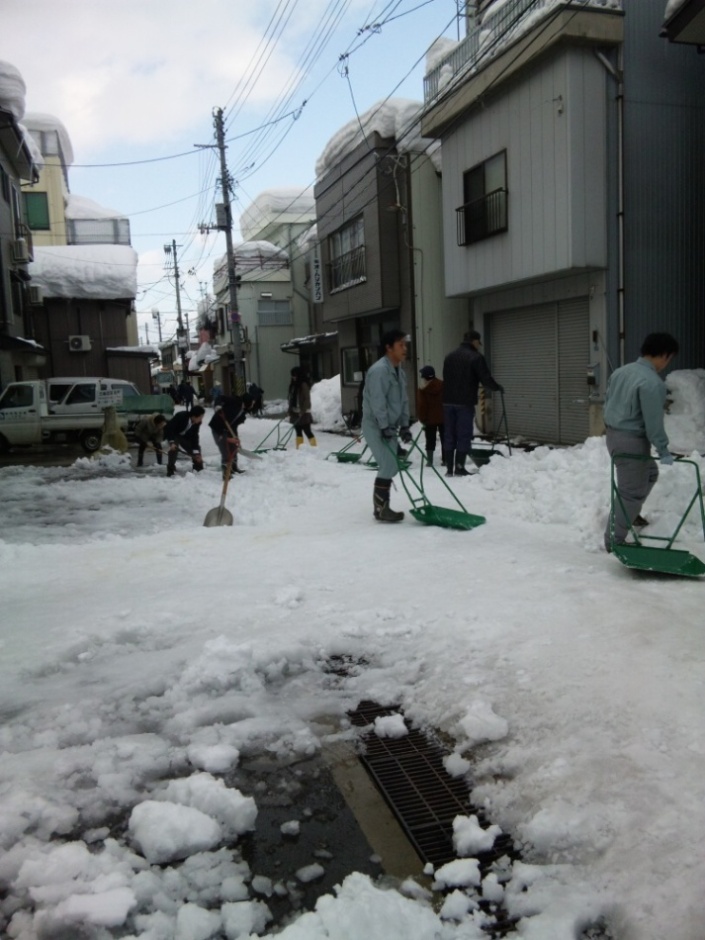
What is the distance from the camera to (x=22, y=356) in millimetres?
25859

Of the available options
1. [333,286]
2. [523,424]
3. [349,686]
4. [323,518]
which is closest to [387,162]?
[333,286]

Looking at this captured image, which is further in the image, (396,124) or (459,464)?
(396,124)

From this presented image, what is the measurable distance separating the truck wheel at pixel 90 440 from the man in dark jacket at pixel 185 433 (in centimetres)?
651

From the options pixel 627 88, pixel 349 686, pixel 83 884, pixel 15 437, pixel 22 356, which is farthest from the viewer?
pixel 22 356

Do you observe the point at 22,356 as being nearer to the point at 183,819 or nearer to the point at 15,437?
the point at 15,437

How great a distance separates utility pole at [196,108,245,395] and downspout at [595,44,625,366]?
14.0 meters

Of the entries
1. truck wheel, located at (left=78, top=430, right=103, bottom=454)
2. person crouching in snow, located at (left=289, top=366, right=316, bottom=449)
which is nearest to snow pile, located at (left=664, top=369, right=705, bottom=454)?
person crouching in snow, located at (left=289, top=366, right=316, bottom=449)

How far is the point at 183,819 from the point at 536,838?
1.16 meters

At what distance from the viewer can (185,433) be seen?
39.5ft

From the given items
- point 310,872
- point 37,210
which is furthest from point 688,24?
point 37,210

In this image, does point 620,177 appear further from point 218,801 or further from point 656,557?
point 218,801

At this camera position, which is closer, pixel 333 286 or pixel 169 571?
pixel 169 571

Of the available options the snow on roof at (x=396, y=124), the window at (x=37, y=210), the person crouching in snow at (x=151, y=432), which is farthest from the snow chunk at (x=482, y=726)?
the window at (x=37, y=210)

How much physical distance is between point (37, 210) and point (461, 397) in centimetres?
4024
